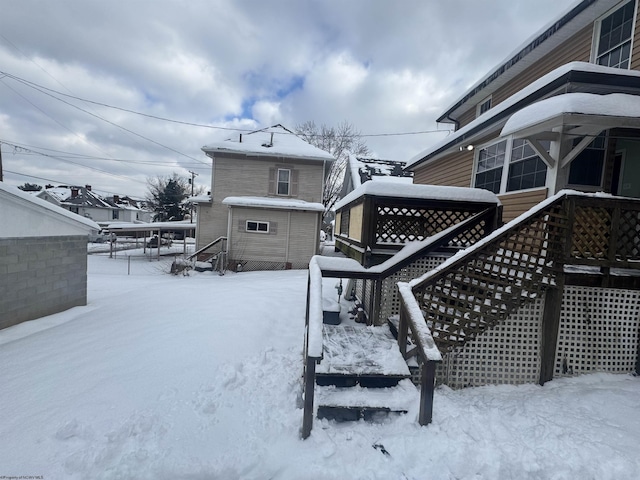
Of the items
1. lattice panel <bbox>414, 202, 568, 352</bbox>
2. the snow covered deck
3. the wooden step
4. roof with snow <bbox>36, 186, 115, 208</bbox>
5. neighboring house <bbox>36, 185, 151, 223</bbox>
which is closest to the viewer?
the wooden step

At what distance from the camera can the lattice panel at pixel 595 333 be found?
4.07 m

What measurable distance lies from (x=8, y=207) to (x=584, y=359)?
32.8 feet

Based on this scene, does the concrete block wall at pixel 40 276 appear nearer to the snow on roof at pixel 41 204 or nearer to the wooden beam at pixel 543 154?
the snow on roof at pixel 41 204

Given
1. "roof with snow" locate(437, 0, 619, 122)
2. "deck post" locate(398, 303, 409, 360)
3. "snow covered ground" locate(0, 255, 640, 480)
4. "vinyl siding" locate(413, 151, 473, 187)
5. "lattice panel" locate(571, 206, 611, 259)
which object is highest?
"roof with snow" locate(437, 0, 619, 122)

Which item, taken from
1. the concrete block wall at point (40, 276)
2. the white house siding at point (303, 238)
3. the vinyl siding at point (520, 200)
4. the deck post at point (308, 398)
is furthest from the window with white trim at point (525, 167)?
the concrete block wall at point (40, 276)

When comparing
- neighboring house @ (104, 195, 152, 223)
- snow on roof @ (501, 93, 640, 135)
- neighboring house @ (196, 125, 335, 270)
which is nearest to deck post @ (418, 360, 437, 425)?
snow on roof @ (501, 93, 640, 135)

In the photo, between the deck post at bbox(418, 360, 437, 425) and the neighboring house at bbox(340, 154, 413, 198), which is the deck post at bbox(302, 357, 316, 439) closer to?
the deck post at bbox(418, 360, 437, 425)

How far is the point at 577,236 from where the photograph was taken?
151 inches

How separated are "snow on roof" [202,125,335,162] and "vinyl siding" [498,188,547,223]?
10.1 metres

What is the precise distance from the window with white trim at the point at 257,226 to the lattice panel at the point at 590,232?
12.1m

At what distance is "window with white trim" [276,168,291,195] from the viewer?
50.3ft

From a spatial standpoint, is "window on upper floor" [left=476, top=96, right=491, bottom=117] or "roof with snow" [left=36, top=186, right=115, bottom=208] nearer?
"window on upper floor" [left=476, top=96, right=491, bottom=117]

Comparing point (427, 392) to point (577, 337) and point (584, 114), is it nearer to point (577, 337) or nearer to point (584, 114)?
point (577, 337)

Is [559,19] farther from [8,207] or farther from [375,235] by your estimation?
[8,207]
